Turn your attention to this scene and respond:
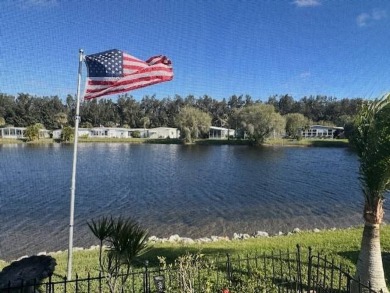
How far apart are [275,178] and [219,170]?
6.96 metres

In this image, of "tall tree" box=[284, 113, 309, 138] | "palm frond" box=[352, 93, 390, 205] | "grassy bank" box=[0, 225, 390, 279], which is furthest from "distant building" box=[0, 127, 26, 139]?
"palm frond" box=[352, 93, 390, 205]

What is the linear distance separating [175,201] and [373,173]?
1785 cm

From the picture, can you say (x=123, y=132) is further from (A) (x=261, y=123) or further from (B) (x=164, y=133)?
(A) (x=261, y=123)

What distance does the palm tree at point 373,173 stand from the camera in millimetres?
6020

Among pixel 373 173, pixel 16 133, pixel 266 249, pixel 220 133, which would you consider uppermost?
pixel 373 173

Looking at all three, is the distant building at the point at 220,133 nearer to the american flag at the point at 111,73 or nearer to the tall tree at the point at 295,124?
the tall tree at the point at 295,124

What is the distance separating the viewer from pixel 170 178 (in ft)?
108

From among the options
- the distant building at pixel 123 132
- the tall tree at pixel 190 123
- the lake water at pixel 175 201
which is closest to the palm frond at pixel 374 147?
the lake water at pixel 175 201

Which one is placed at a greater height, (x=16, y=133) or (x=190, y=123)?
(x=190, y=123)

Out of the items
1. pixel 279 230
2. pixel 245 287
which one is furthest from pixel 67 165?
pixel 245 287

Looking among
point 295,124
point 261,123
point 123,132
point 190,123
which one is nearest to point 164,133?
point 123,132

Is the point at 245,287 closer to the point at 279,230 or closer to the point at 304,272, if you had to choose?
the point at 304,272

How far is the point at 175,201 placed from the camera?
23.2m

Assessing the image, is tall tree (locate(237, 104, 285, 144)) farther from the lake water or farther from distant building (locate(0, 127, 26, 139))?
distant building (locate(0, 127, 26, 139))
